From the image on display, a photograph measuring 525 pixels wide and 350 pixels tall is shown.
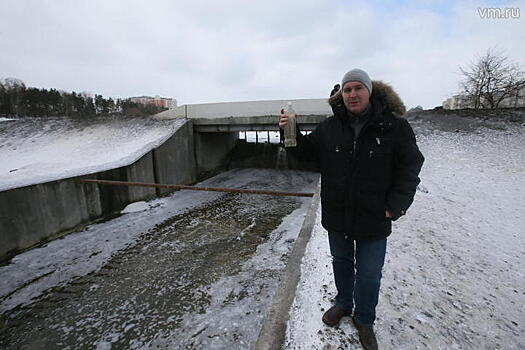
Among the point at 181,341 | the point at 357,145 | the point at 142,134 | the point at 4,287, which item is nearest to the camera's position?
the point at 357,145

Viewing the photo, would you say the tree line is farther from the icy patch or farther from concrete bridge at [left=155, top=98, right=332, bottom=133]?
the icy patch

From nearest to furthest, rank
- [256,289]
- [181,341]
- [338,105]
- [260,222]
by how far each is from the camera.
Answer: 1. [338,105]
2. [181,341]
3. [256,289]
4. [260,222]

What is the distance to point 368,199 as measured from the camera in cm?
203

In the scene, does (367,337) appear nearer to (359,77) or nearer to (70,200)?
(359,77)

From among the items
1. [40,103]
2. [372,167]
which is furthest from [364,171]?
[40,103]

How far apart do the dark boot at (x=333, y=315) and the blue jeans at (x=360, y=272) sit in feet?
0.15

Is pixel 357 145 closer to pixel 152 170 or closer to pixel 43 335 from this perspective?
pixel 43 335

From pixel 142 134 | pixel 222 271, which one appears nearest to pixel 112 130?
pixel 142 134

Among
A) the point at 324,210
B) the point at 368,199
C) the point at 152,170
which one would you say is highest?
the point at 368,199

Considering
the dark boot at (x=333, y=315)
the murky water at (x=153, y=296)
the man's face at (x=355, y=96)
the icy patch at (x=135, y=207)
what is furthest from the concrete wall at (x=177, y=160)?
the man's face at (x=355, y=96)

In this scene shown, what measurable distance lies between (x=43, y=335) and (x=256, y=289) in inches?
172

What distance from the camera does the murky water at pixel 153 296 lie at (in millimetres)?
4902

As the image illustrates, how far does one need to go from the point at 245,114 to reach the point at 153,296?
14.4 m

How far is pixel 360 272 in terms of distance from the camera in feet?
7.20
